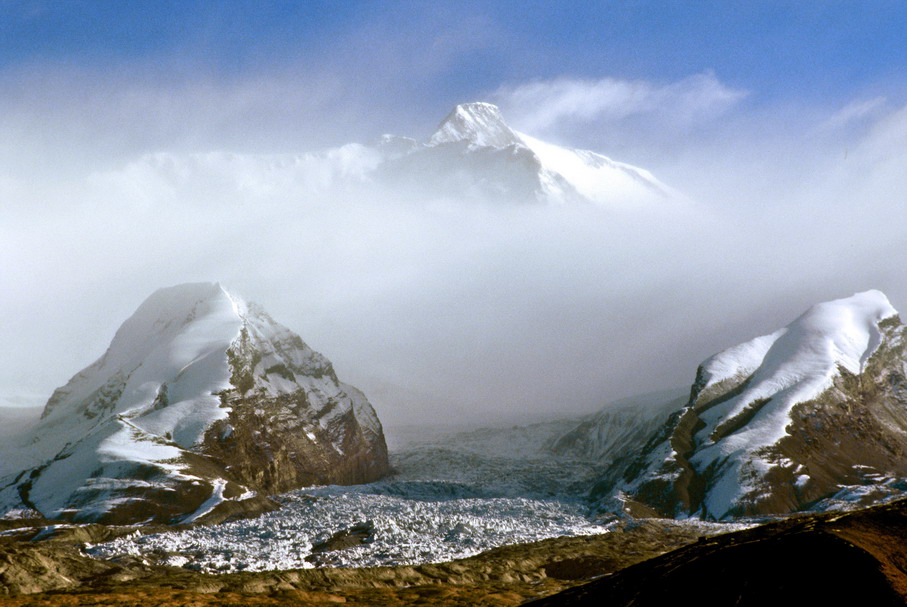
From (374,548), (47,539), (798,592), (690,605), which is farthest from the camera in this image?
(374,548)

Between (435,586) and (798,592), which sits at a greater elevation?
(798,592)

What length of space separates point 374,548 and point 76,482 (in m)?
95.0

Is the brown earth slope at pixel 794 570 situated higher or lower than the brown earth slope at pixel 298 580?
higher

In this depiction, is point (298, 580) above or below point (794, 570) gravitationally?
below

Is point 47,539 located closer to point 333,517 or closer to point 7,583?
point 7,583

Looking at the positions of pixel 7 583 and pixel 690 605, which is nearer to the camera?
pixel 690 605

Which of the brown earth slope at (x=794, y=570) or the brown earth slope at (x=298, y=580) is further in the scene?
the brown earth slope at (x=298, y=580)

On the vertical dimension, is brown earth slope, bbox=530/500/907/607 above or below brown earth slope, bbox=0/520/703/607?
above

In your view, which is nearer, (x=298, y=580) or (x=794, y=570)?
(x=794, y=570)

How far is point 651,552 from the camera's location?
158750mm

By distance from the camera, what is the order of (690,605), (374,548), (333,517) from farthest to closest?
(333,517)
(374,548)
(690,605)

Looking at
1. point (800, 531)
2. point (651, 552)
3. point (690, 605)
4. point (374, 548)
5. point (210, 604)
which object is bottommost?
point (651, 552)

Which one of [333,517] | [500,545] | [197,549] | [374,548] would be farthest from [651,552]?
[197,549]

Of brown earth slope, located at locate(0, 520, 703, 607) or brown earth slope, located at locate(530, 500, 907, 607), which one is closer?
brown earth slope, located at locate(530, 500, 907, 607)
